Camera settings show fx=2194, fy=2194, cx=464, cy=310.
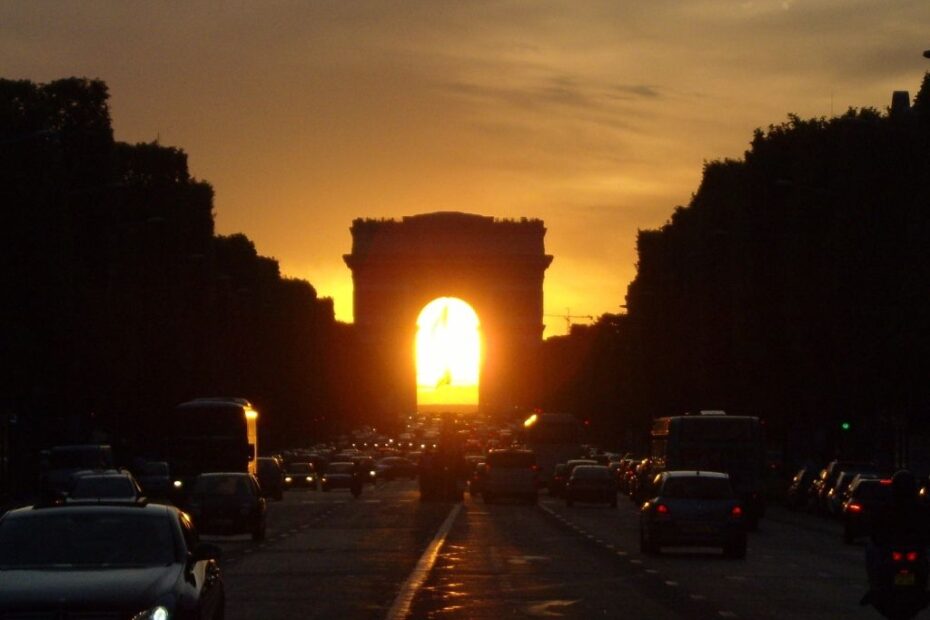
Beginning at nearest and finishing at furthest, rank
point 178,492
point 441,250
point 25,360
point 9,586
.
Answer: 1. point 9,586
2. point 25,360
3. point 178,492
4. point 441,250

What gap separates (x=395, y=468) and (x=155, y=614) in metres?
113

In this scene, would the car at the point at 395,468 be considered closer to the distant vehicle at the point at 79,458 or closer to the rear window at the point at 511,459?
the rear window at the point at 511,459

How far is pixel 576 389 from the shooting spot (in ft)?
555

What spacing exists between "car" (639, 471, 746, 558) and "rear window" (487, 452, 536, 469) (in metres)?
38.2

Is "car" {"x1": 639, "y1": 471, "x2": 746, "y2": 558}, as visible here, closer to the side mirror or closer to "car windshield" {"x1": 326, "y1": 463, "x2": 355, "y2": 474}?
the side mirror

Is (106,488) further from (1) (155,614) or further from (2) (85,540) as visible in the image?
(1) (155,614)

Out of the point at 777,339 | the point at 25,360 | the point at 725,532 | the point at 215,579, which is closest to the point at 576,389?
the point at 777,339

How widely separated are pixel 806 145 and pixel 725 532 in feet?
123

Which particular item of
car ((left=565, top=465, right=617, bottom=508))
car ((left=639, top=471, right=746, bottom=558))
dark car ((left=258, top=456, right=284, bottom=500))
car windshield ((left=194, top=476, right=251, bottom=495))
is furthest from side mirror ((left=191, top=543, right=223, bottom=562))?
dark car ((left=258, top=456, right=284, bottom=500))

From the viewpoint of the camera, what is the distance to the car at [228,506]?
44.7m

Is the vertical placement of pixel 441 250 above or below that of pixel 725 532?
above

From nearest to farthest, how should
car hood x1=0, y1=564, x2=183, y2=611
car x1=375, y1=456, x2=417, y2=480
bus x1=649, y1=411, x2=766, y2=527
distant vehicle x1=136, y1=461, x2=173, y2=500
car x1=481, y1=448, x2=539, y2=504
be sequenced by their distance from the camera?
1. car hood x1=0, y1=564, x2=183, y2=611
2. bus x1=649, y1=411, x2=766, y2=527
3. distant vehicle x1=136, y1=461, x2=173, y2=500
4. car x1=481, y1=448, x2=539, y2=504
5. car x1=375, y1=456, x2=417, y2=480

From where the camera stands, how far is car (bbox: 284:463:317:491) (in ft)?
332

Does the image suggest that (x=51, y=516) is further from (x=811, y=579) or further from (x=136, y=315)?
(x=136, y=315)
